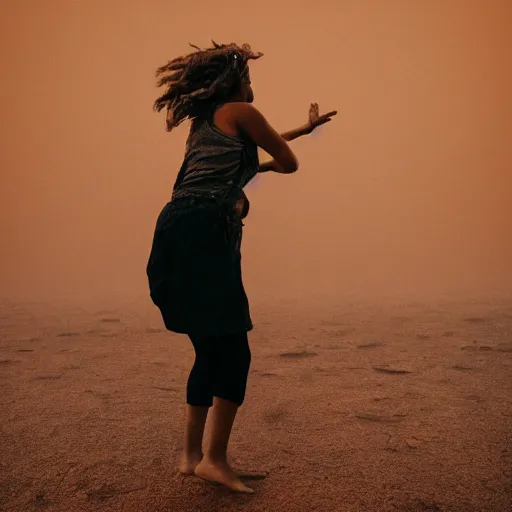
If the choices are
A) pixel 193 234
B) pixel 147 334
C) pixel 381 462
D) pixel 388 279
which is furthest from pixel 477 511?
pixel 388 279

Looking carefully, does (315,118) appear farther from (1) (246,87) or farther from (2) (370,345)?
(2) (370,345)

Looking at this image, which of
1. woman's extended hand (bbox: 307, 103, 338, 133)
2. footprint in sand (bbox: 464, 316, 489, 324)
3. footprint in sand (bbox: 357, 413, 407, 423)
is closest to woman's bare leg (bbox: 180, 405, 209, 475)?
footprint in sand (bbox: 357, 413, 407, 423)

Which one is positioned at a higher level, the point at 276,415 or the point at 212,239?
the point at 212,239

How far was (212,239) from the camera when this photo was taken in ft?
5.47

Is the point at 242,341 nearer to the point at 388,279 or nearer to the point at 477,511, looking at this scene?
the point at 477,511

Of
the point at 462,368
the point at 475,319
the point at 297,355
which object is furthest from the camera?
the point at 475,319

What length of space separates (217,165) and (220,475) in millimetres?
1003

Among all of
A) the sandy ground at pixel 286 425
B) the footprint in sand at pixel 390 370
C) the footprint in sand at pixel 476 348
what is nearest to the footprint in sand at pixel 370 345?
the sandy ground at pixel 286 425

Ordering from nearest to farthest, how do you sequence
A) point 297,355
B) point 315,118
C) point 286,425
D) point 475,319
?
1. point 315,118
2. point 286,425
3. point 297,355
4. point 475,319

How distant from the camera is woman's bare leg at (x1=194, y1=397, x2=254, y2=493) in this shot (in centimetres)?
167

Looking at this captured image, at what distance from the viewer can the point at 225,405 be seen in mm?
1679

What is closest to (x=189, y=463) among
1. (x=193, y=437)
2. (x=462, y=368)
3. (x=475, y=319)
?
(x=193, y=437)

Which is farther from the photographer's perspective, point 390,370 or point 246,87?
point 390,370

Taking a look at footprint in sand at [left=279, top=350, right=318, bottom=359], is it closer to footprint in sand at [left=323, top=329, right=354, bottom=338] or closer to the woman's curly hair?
footprint in sand at [left=323, top=329, right=354, bottom=338]
